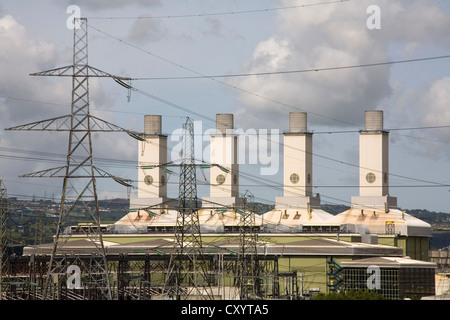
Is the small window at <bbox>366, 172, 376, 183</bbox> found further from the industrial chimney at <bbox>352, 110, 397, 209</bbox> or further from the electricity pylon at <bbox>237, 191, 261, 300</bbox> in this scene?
the electricity pylon at <bbox>237, 191, 261, 300</bbox>

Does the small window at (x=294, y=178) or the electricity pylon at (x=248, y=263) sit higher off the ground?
the small window at (x=294, y=178)

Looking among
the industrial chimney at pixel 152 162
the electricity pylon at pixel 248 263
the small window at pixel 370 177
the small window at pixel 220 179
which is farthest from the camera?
the industrial chimney at pixel 152 162

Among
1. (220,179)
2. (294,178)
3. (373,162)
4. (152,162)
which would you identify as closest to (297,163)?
(294,178)

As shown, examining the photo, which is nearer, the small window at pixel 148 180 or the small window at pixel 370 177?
the small window at pixel 370 177

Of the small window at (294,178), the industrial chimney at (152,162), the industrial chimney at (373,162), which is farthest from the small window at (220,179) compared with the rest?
the industrial chimney at (373,162)

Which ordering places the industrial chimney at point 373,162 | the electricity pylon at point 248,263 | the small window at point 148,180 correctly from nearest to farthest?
the electricity pylon at point 248,263
the industrial chimney at point 373,162
the small window at point 148,180

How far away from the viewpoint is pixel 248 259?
110 metres

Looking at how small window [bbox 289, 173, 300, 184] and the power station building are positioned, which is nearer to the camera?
the power station building

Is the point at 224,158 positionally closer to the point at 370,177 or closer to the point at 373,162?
the point at 370,177

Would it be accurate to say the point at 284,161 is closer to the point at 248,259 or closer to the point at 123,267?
the point at 248,259

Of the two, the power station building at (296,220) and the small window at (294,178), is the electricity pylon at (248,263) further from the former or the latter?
the small window at (294,178)

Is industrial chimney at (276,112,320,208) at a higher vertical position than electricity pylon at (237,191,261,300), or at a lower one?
higher

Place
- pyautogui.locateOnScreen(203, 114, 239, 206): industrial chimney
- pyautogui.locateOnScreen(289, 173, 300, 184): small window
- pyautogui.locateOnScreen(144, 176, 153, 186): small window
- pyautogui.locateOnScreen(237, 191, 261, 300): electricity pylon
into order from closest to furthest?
pyautogui.locateOnScreen(237, 191, 261, 300): electricity pylon, pyautogui.locateOnScreen(289, 173, 300, 184): small window, pyautogui.locateOnScreen(203, 114, 239, 206): industrial chimney, pyautogui.locateOnScreen(144, 176, 153, 186): small window

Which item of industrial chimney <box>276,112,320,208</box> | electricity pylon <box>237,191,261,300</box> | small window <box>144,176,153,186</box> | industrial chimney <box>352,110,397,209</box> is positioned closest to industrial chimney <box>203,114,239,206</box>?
industrial chimney <box>276,112,320,208</box>
